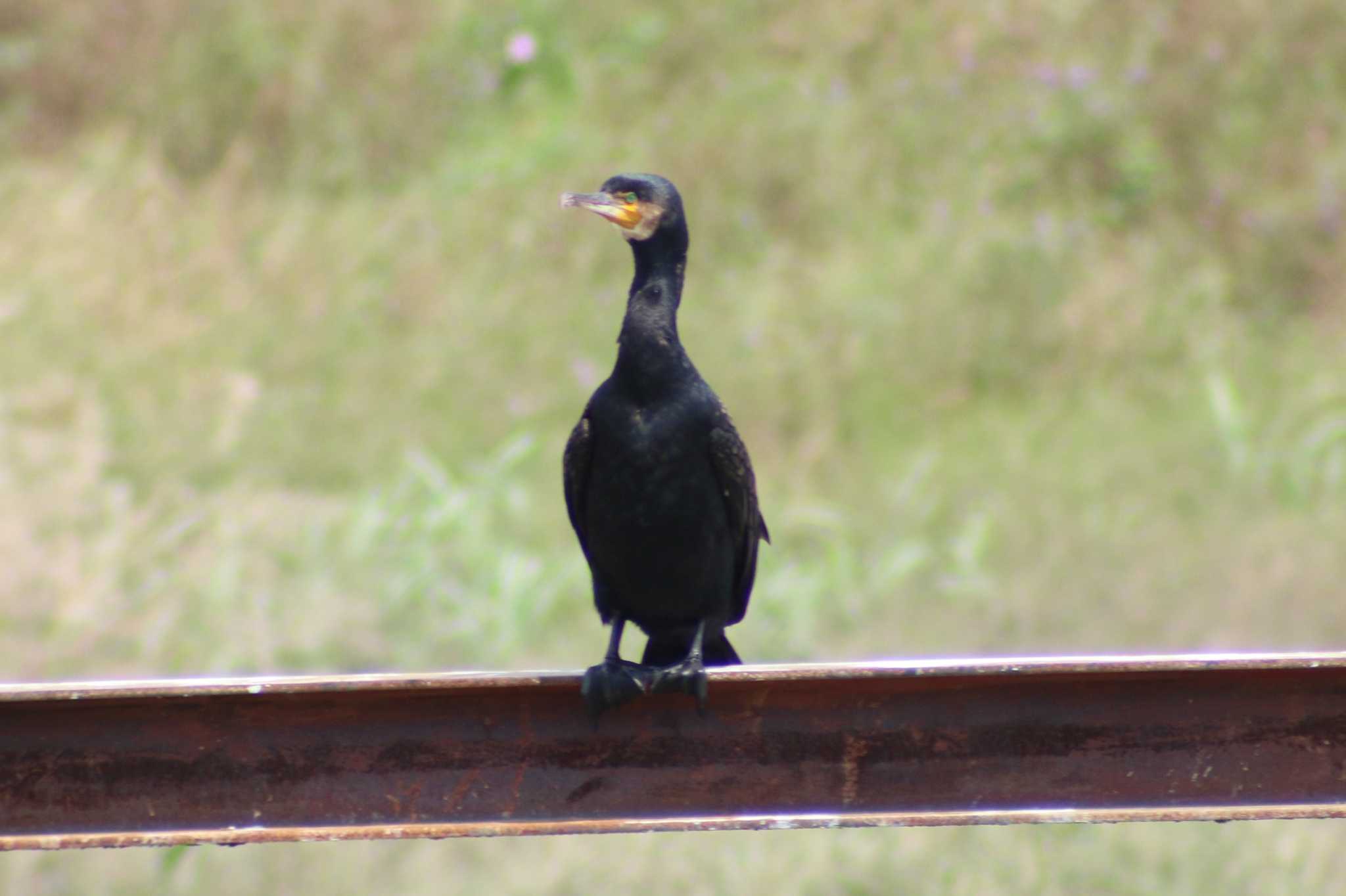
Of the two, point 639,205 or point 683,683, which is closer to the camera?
point 683,683

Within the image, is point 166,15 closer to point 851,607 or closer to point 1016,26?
point 1016,26

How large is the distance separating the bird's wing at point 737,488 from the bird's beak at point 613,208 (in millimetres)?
418

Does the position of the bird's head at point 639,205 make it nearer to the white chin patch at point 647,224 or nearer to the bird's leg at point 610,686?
the white chin patch at point 647,224

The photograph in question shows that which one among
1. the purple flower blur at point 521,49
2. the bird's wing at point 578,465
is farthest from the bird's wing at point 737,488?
the purple flower blur at point 521,49

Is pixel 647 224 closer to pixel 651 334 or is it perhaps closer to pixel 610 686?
pixel 651 334

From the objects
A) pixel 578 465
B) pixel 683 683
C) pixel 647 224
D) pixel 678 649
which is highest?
pixel 647 224

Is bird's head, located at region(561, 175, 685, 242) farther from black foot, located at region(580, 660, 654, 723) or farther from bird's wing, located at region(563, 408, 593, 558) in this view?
black foot, located at region(580, 660, 654, 723)

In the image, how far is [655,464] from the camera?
2850 millimetres

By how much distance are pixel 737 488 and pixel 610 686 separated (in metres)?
0.84

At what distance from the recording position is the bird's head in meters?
2.91

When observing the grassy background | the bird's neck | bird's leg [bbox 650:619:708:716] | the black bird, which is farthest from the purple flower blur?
bird's leg [bbox 650:619:708:716]

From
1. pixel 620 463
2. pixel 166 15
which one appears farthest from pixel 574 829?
pixel 166 15

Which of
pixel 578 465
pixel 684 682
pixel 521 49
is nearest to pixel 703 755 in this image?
pixel 684 682

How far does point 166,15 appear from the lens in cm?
1119
